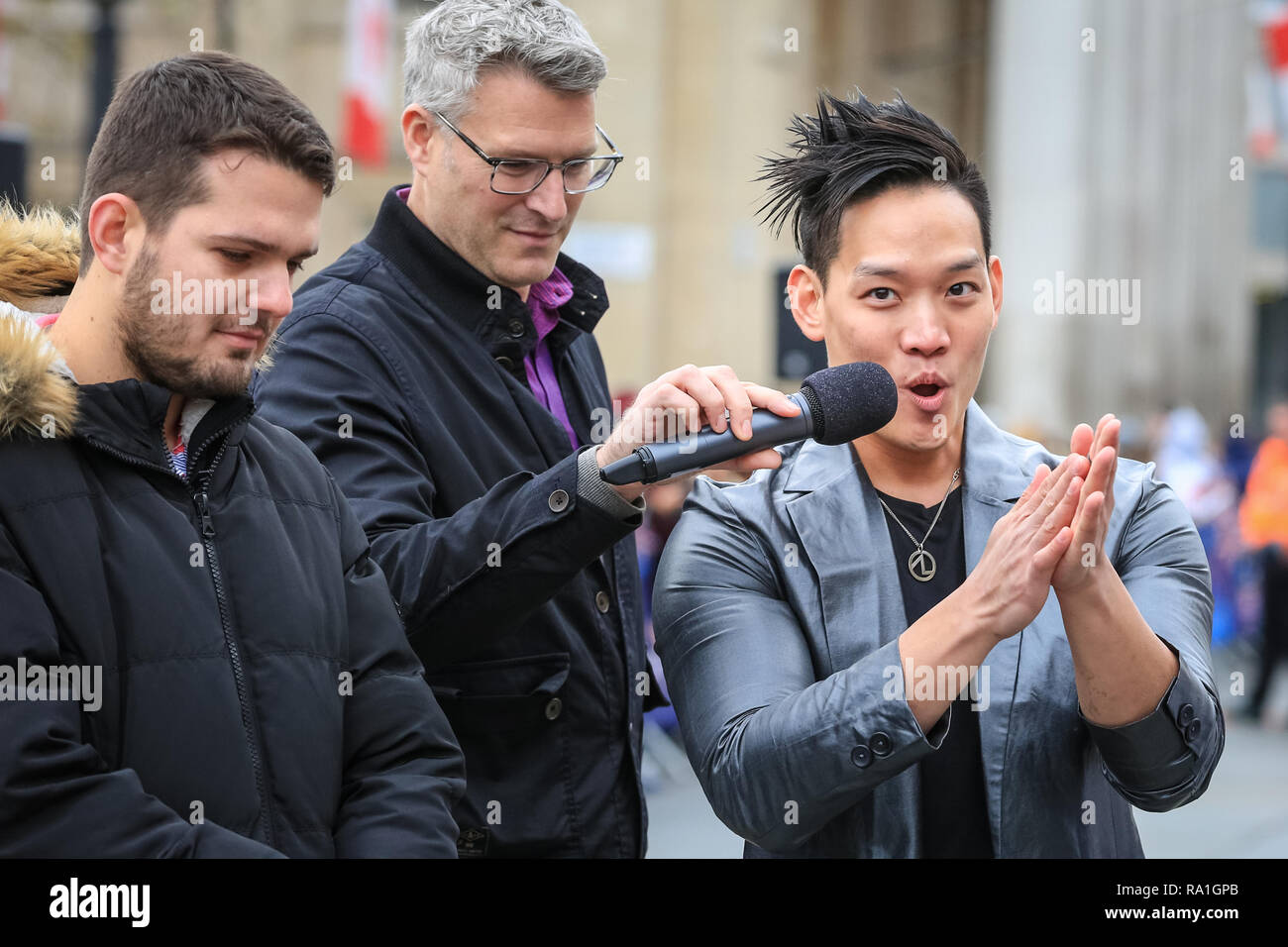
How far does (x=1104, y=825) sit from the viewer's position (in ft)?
8.39

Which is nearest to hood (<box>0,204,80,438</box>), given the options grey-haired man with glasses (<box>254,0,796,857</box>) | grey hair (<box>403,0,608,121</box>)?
grey-haired man with glasses (<box>254,0,796,857</box>)

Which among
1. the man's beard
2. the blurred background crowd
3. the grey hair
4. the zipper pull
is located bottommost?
the zipper pull

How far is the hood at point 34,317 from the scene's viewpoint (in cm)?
207

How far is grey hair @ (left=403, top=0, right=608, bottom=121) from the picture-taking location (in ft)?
10.1

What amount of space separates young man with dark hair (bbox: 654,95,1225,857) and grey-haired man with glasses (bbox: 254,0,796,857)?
0.32 m

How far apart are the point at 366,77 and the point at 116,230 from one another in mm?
14308

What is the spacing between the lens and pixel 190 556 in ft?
7.16

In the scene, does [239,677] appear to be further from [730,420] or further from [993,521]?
[993,521]

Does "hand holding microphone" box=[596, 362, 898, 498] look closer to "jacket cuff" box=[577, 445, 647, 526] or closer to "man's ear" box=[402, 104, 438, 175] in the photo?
"jacket cuff" box=[577, 445, 647, 526]
